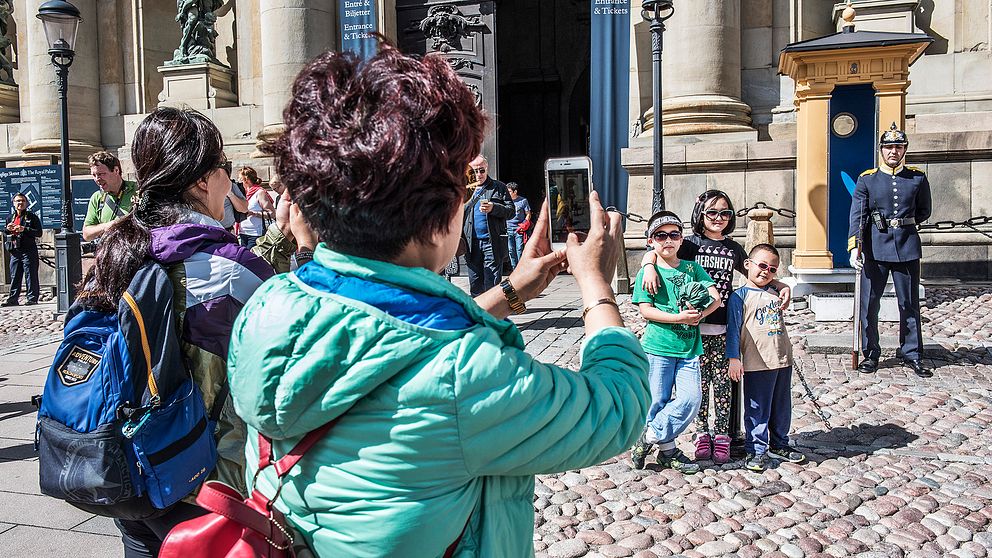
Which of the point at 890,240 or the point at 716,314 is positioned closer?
the point at 716,314

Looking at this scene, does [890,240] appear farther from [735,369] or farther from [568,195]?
[568,195]

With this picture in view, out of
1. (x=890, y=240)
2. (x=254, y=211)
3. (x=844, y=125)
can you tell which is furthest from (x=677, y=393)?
(x=844, y=125)

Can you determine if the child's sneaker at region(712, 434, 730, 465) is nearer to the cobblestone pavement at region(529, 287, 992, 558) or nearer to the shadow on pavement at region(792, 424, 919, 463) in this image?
the cobblestone pavement at region(529, 287, 992, 558)

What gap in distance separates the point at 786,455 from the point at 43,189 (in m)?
14.1

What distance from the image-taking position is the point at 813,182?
9.63 metres

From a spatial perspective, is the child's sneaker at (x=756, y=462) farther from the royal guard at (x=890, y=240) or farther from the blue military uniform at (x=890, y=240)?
the blue military uniform at (x=890, y=240)

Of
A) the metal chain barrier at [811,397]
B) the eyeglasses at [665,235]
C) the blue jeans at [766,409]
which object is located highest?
the eyeglasses at [665,235]

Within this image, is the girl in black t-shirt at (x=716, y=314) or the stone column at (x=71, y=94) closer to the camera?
the girl in black t-shirt at (x=716, y=314)

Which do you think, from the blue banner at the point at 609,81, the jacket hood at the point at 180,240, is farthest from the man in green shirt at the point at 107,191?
the blue banner at the point at 609,81

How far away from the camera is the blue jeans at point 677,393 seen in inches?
180

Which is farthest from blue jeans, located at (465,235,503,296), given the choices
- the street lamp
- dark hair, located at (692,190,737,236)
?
the street lamp

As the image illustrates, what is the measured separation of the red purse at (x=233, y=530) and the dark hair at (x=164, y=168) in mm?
1030

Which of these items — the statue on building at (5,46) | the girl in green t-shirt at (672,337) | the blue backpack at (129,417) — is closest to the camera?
the blue backpack at (129,417)

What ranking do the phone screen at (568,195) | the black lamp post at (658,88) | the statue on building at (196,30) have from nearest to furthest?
the phone screen at (568,195) < the black lamp post at (658,88) < the statue on building at (196,30)
